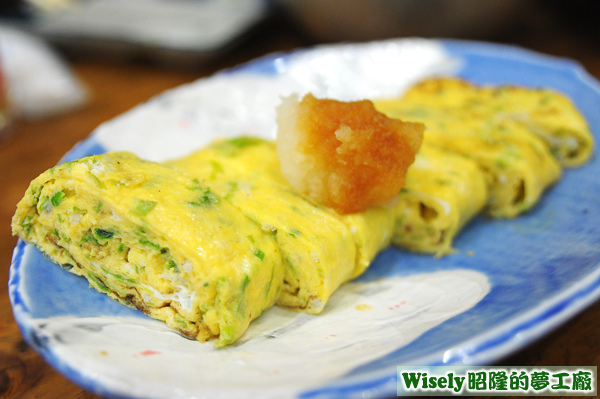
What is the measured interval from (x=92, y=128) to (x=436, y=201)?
306cm

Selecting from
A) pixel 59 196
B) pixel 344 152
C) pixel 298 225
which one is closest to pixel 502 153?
pixel 344 152

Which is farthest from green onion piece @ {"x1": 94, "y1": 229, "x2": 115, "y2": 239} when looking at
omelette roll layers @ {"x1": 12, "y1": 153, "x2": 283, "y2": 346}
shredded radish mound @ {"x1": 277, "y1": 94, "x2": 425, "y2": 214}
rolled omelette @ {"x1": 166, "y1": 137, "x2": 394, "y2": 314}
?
shredded radish mound @ {"x1": 277, "y1": 94, "x2": 425, "y2": 214}

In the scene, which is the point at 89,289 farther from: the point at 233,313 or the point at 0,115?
the point at 0,115

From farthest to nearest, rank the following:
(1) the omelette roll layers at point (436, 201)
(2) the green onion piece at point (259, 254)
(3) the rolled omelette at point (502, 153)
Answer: (3) the rolled omelette at point (502, 153) < (1) the omelette roll layers at point (436, 201) < (2) the green onion piece at point (259, 254)

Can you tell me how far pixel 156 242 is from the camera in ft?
6.36

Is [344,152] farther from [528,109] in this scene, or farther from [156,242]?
[528,109]

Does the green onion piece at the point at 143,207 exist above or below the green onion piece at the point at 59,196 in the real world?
below

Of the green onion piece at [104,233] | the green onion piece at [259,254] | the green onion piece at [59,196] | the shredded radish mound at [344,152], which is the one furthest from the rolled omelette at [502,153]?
the green onion piece at [59,196]

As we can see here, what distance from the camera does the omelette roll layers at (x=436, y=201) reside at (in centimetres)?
260

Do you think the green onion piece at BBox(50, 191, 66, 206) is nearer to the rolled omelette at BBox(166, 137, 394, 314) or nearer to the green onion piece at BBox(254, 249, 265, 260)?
the rolled omelette at BBox(166, 137, 394, 314)

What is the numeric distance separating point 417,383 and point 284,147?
120cm

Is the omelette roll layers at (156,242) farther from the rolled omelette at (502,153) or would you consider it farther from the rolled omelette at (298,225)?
the rolled omelette at (502,153)

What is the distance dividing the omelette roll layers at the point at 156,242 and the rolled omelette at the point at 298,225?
79mm

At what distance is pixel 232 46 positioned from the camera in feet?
17.2
